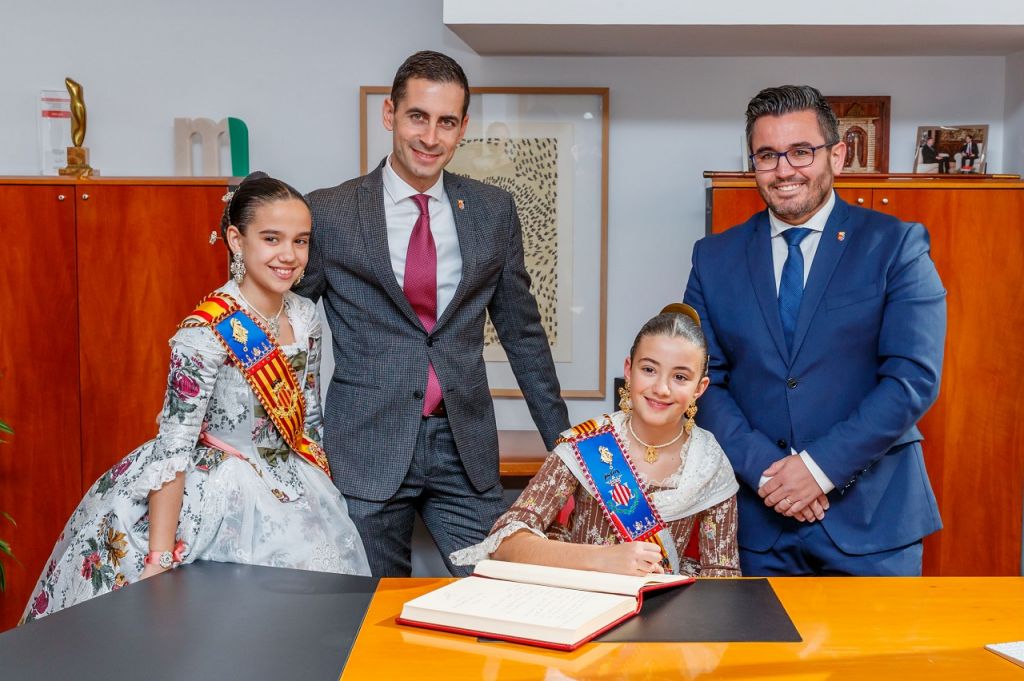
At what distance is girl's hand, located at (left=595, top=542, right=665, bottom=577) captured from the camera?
1694 mm

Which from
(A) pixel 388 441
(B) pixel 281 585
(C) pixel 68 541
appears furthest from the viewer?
(A) pixel 388 441

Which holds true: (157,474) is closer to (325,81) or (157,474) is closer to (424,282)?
(424,282)

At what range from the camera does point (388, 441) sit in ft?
7.63

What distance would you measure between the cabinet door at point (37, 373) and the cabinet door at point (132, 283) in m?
0.05

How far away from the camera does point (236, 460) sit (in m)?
2.07

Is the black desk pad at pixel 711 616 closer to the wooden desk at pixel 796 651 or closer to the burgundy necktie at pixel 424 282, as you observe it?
the wooden desk at pixel 796 651

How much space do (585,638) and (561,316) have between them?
2172 mm

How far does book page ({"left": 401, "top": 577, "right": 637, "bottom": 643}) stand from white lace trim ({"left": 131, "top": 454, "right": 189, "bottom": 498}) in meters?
0.65

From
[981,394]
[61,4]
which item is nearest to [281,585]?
[981,394]

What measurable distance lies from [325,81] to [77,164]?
83 cm

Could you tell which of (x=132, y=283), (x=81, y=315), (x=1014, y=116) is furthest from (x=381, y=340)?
(x=1014, y=116)

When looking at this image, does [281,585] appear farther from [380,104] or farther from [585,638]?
[380,104]

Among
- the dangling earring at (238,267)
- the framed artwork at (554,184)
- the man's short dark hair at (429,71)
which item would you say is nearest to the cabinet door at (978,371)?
the framed artwork at (554,184)

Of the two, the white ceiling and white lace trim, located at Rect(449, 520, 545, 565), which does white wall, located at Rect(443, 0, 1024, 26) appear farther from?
white lace trim, located at Rect(449, 520, 545, 565)
